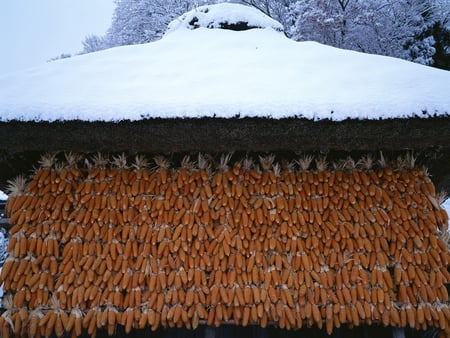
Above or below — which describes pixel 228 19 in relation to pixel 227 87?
above

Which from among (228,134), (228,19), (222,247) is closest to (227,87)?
(228,134)

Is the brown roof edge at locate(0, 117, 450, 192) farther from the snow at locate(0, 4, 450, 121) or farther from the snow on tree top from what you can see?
the snow on tree top

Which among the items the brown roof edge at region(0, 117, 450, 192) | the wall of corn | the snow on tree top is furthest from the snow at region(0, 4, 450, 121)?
the snow on tree top

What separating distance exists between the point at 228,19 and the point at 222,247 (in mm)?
3896

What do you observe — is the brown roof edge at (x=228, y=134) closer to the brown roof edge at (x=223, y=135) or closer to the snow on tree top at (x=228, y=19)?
the brown roof edge at (x=223, y=135)

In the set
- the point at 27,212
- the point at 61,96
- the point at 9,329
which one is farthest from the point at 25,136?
the point at 9,329

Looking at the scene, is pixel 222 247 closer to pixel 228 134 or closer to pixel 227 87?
pixel 228 134

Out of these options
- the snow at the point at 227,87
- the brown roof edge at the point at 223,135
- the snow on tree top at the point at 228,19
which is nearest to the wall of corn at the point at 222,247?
the brown roof edge at the point at 223,135

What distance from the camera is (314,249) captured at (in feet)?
9.21

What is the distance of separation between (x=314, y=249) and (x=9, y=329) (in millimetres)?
3022

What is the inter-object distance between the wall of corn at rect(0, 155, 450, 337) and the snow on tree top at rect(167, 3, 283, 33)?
301 centimetres

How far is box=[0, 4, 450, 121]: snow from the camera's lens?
252 centimetres

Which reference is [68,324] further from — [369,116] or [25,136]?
[369,116]

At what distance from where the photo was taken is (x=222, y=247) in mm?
2791
